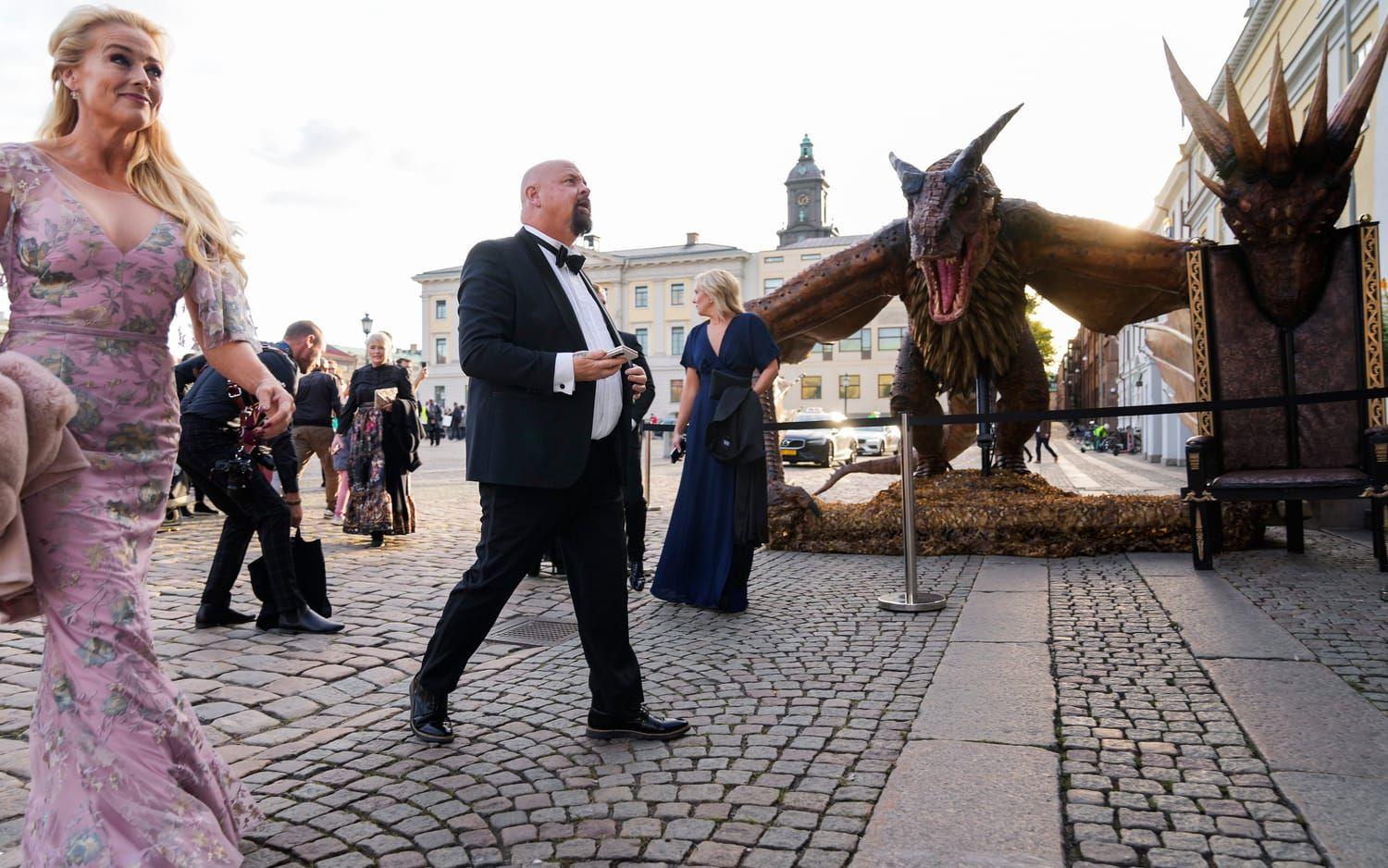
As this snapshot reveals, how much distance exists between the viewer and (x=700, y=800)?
8.57ft

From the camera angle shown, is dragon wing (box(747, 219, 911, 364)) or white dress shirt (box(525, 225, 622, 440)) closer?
white dress shirt (box(525, 225, 622, 440))

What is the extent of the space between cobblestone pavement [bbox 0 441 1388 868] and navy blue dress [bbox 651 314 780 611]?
6.7 inches

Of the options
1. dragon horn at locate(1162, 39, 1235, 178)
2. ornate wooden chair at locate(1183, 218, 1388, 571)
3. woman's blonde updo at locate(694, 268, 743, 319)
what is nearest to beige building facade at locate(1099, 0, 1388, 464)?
dragon horn at locate(1162, 39, 1235, 178)

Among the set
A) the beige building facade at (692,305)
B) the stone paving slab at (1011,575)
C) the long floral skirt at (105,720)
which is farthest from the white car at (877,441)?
the beige building facade at (692,305)

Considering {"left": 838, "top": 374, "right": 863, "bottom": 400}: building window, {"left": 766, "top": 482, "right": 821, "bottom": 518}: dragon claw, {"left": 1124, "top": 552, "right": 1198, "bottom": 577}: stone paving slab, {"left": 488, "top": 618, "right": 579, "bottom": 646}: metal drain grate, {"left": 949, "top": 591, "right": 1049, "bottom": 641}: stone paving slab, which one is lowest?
{"left": 488, "top": 618, "right": 579, "bottom": 646}: metal drain grate

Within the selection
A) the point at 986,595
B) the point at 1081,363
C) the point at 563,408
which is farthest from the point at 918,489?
the point at 1081,363

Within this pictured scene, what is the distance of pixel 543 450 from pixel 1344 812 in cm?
235

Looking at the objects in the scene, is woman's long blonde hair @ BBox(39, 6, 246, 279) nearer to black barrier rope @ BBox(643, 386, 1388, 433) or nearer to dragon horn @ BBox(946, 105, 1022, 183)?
black barrier rope @ BBox(643, 386, 1388, 433)

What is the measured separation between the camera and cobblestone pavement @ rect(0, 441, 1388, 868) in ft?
7.71

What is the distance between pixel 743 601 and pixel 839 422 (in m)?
1.48

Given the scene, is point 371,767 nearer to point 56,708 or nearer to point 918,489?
point 56,708

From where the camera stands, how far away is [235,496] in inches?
193

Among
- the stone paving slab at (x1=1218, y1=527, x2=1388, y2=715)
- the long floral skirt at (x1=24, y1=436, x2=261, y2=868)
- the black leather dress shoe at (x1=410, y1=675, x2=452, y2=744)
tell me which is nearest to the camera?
the long floral skirt at (x1=24, y1=436, x2=261, y2=868)

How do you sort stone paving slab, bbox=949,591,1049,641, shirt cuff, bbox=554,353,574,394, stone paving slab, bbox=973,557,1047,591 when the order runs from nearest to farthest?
shirt cuff, bbox=554,353,574,394, stone paving slab, bbox=949,591,1049,641, stone paving slab, bbox=973,557,1047,591
